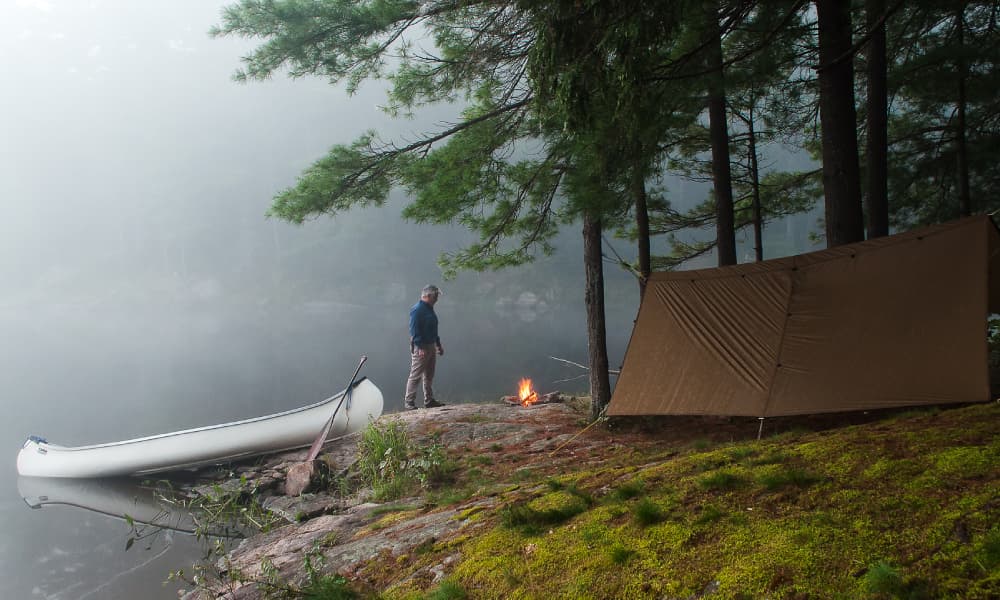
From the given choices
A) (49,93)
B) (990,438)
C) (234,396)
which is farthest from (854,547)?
(49,93)

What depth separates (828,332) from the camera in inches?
182

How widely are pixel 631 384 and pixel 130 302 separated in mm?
79919

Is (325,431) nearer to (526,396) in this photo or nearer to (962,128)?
(526,396)

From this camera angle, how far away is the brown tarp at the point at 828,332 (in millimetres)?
4195

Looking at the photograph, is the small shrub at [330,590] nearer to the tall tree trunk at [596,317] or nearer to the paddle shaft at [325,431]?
the paddle shaft at [325,431]

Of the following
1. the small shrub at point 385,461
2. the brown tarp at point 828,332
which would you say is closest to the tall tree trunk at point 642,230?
the brown tarp at point 828,332

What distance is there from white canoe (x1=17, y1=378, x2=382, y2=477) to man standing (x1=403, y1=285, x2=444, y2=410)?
0.90 m

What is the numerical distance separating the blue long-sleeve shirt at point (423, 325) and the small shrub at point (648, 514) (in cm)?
671

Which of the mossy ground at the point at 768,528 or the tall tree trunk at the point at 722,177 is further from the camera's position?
the tall tree trunk at the point at 722,177

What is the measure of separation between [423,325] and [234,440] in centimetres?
328

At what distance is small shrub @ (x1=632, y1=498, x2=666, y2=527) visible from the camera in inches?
93.4

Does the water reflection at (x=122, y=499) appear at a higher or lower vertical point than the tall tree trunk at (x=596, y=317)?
lower

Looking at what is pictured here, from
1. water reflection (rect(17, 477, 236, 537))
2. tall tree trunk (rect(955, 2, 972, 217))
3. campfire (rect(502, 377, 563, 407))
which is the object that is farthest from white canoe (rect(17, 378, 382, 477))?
tall tree trunk (rect(955, 2, 972, 217))

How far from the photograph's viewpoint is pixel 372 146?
6559 mm
